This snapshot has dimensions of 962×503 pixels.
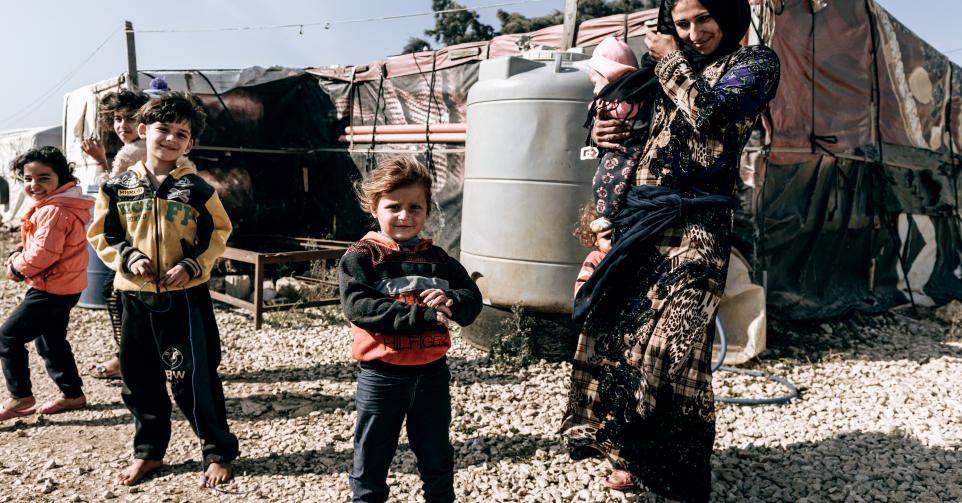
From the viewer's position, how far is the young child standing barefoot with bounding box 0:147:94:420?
306cm

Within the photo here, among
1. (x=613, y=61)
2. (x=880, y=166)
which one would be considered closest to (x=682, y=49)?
(x=613, y=61)

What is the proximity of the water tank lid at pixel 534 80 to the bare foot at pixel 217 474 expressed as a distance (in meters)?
2.69

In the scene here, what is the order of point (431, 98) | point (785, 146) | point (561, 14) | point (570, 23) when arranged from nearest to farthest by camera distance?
point (570, 23), point (785, 146), point (431, 98), point (561, 14)

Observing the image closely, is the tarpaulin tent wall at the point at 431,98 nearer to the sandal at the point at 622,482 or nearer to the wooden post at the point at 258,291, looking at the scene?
the wooden post at the point at 258,291

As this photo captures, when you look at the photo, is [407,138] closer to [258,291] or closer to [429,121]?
[429,121]

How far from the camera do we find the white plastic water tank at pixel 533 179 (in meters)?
3.91

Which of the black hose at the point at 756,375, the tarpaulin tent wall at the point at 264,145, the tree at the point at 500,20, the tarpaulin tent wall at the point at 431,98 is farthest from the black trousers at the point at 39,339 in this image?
the tree at the point at 500,20

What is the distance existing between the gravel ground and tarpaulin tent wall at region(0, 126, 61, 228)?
1159cm

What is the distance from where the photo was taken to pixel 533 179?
3.98 m

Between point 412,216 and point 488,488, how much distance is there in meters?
1.24

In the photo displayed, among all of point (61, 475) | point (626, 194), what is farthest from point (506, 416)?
point (61, 475)

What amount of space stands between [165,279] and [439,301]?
1210 millimetres

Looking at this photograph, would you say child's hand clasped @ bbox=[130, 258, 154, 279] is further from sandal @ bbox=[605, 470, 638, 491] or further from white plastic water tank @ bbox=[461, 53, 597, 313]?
white plastic water tank @ bbox=[461, 53, 597, 313]

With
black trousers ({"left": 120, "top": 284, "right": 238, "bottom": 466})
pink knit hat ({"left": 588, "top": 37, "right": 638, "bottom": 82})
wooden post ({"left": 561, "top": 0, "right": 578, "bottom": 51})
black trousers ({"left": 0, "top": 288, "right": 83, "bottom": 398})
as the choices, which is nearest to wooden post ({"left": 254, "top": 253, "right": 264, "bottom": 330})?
black trousers ({"left": 0, "top": 288, "right": 83, "bottom": 398})
